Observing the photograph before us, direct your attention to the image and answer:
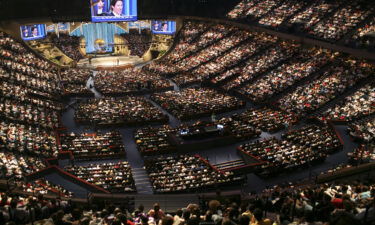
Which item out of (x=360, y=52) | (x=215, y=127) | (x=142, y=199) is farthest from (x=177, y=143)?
(x=360, y=52)

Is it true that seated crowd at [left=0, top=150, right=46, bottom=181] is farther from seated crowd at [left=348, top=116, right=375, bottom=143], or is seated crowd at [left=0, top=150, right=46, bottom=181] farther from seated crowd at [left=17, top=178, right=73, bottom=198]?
seated crowd at [left=348, top=116, right=375, bottom=143]

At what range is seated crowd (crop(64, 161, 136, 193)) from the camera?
26781mm

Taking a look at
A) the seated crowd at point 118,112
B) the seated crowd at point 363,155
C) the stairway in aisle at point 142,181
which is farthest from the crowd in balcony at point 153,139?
the seated crowd at point 363,155

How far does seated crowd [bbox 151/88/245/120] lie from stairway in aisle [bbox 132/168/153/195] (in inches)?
473

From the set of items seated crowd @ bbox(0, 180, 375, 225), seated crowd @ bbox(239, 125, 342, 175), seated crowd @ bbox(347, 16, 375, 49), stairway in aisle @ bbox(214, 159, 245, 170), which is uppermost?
seated crowd @ bbox(347, 16, 375, 49)

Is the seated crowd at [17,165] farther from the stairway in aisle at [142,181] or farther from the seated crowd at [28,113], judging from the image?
the seated crowd at [28,113]

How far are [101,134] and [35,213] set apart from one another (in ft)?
71.8

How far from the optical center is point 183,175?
91.8 feet

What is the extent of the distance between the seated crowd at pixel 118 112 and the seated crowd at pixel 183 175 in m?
9.96

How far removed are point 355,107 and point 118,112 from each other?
23956mm

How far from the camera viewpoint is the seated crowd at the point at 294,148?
29656 millimetres

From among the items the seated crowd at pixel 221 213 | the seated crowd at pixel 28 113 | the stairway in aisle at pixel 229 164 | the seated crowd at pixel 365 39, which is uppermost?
the seated crowd at pixel 365 39

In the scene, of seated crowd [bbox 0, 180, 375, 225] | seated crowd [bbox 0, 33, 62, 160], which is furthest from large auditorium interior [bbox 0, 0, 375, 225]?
seated crowd [bbox 0, 33, 62, 160]

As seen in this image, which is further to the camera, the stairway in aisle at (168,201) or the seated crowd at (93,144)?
the seated crowd at (93,144)
